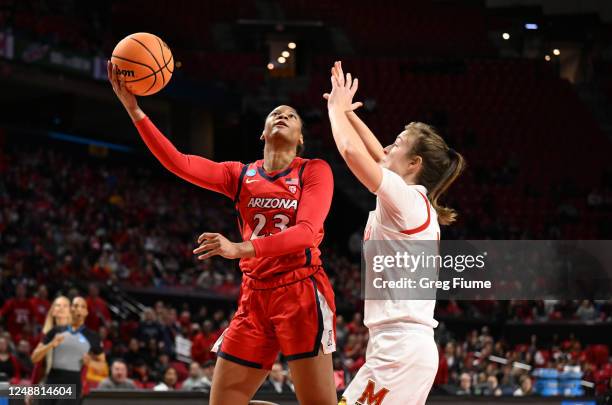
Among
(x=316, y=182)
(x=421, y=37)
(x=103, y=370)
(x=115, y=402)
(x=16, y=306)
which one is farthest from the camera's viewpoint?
(x=421, y=37)

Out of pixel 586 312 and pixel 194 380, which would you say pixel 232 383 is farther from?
pixel 586 312

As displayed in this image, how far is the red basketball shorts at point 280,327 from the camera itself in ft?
13.9

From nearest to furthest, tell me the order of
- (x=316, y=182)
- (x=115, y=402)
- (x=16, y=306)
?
1. (x=316, y=182)
2. (x=115, y=402)
3. (x=16, y=306)

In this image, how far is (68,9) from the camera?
2308cm

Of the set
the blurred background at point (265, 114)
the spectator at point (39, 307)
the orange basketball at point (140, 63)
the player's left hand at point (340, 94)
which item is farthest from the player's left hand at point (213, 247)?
the blurred background at point (265, 114)

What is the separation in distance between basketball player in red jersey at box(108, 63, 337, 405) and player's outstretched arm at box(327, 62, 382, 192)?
514mm

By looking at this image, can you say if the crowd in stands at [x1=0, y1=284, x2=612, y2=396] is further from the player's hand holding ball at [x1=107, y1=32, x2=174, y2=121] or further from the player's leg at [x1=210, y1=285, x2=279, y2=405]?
the player's hand holding ball at [x1=107, y1=32, x2=174, y2=121]

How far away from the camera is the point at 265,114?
80.2ft

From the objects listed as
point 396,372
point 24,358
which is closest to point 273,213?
point 396,372

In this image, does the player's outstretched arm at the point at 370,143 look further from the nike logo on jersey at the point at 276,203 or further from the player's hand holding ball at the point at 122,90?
the player's hand holding ball at the point at 122,90

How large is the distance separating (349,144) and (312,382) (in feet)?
4.00

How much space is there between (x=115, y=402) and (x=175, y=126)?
18.0 metres

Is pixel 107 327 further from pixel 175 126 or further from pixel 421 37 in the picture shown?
pixel 421 37

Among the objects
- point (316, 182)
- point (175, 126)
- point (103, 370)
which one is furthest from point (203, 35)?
point (316, 182)
